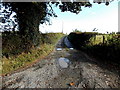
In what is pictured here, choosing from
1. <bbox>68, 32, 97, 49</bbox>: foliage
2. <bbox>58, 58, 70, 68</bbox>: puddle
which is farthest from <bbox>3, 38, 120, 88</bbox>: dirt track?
<bbox>68, 32, 97, 49</bbox>: foliage

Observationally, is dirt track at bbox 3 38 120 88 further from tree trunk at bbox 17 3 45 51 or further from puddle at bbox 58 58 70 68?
tree trunk at bbox 17 3 45 51

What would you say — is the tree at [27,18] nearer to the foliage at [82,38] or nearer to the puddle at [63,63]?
the puddle at [63,63]

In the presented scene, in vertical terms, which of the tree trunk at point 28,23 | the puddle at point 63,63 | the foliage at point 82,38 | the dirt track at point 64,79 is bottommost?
the dirt track at point 64,79

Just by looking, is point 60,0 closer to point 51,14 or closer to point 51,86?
point 51,14

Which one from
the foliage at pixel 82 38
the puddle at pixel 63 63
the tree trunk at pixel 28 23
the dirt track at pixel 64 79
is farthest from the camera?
the foliage at pixel 82 38

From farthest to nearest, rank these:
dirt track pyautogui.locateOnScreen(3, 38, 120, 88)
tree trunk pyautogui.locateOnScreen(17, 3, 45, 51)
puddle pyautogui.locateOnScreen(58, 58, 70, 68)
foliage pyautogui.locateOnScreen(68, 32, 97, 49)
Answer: foliage pyautogui.locateOnScreen(68, 32, 97, 49) < tree trunk pyautogui.locateOnScreen(17, 3, 45, 51) < puddle pyautogui.locateOnScreen(58, 58, 70, 68) < dirt track pyautogui.locateOnScreen(3, 38, 120, 88)

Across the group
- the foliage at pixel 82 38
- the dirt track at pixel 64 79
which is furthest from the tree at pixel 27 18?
the foliage at pixel 82 38

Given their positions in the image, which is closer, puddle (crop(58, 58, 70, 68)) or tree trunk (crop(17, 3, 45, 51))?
puddle (crop(58, 58, 70, 68))

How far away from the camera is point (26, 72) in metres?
8.00

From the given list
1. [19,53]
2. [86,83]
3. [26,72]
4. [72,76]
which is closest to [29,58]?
[19,53]

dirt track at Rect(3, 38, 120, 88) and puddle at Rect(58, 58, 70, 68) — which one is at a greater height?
puddle at Rect(58, 58, 70, 68)

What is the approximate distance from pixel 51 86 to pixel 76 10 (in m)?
12.8

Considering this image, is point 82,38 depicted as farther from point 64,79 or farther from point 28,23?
point 64,79

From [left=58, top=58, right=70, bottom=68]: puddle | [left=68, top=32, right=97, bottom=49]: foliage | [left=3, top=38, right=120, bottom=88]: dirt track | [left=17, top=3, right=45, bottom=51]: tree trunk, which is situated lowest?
[left=3, top=38, right=120, bottom=88]: dirt track
